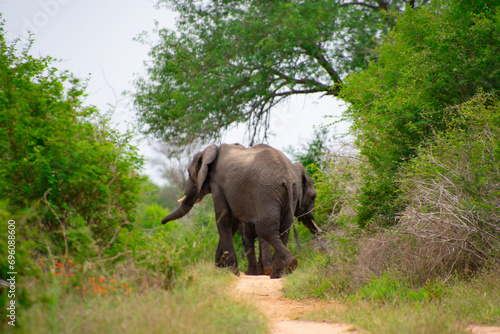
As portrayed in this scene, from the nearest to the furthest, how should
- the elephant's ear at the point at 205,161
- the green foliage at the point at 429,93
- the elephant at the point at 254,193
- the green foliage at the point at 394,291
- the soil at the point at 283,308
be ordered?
the soil at the point at 283,308, the green foliage at the point at 394,291, the green foliage at the point at 429,93, the elephant at the point at 254,193, the elephant's ear at the point at 205,161

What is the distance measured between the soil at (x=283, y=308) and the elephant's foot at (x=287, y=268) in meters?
0.22

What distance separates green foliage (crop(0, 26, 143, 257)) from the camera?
6.75 metres

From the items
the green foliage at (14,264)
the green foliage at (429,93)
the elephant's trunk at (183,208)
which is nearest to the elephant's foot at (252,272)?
the elephant's trunk at (183,208)

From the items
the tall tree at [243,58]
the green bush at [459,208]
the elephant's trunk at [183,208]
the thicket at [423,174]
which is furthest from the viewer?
the tall tree at [243,58]

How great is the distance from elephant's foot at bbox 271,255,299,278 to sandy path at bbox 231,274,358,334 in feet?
0.66

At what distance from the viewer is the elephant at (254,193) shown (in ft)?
35.7

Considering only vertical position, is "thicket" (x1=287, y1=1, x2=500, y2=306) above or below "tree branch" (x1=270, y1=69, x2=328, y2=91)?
below

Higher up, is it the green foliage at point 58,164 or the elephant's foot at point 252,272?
the green foliage at point 58,164

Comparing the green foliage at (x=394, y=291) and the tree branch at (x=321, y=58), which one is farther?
the tree branch at (x=321, y=58)

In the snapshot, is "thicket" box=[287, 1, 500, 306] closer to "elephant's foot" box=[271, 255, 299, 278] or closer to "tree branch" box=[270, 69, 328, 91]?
"elephant's foot" box=[271, 255, 299, 278]

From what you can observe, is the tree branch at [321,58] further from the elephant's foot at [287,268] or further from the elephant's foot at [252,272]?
the elephant's foot at [287,268]

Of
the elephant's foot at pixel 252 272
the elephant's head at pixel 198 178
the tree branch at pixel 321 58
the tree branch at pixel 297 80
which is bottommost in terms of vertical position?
the elephant's foot at pixel 252 272

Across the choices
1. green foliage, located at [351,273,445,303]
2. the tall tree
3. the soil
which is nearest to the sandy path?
the soil

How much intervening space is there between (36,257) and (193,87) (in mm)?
12885
